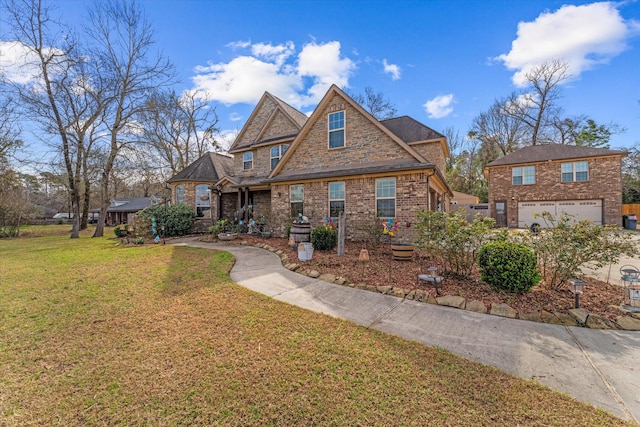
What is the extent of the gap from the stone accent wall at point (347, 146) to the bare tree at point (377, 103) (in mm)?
19860

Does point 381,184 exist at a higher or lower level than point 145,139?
lower

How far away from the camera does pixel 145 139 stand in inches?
785

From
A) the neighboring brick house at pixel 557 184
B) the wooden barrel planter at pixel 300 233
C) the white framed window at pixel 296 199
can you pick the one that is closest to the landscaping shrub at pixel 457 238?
the wooden barrel planter at pixel 300 233

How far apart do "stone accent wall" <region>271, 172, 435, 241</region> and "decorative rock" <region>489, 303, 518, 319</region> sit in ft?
13.7

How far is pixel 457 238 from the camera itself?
5570 mm

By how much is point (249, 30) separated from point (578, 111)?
3682 centimetres

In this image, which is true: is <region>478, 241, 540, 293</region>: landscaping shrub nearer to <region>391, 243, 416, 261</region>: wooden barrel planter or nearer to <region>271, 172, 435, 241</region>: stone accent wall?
<region>391, 243, 416, 261</region>: wooden barrel planter

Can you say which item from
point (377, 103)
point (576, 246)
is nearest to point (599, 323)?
point (576, 246)

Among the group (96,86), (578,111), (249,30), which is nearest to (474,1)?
(249,30)

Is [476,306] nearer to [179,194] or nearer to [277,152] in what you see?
[277,152]

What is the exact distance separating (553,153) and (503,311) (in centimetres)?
2294

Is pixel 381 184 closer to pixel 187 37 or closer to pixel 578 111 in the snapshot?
pixel 187 37

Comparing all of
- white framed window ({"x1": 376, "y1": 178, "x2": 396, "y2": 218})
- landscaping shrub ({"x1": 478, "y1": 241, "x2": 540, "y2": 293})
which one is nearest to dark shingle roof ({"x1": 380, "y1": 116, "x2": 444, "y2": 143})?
white framed window ({"x1": 376, "y1": 178, "x2": 396, "y2": 218})

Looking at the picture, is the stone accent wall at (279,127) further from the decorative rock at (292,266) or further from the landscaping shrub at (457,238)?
the landscaping shrub at (457,238)
